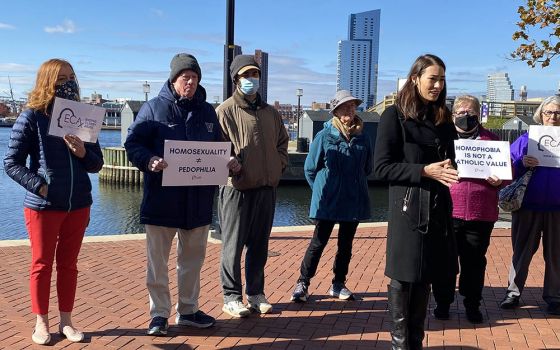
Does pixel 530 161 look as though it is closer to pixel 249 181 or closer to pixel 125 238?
pixel 249 181

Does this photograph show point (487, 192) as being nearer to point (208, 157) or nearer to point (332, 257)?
point (208, 157)

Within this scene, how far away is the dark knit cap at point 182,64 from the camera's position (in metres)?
4.07

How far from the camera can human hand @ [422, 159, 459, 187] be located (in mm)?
3164

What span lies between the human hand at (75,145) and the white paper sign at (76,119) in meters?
0.03

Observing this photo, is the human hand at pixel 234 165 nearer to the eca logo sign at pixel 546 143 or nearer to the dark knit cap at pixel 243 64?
the dark knit cap at pixel 243 64

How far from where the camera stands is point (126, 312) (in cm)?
480

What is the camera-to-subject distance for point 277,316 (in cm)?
479

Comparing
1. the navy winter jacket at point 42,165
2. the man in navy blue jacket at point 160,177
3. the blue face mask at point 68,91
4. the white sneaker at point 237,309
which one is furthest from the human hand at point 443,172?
the blue face mask at point 68,91

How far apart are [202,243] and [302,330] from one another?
43.9 inches

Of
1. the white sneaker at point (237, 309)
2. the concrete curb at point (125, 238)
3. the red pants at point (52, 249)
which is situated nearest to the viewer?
the red pants at point (52, 249)

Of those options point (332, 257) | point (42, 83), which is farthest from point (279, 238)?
point (42, 83)

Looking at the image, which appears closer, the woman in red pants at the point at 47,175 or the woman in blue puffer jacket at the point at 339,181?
the woman in red pants at the point at 47,175

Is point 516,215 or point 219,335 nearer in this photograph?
point 219,335

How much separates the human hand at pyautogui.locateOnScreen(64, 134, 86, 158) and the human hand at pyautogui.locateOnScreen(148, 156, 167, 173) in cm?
49
